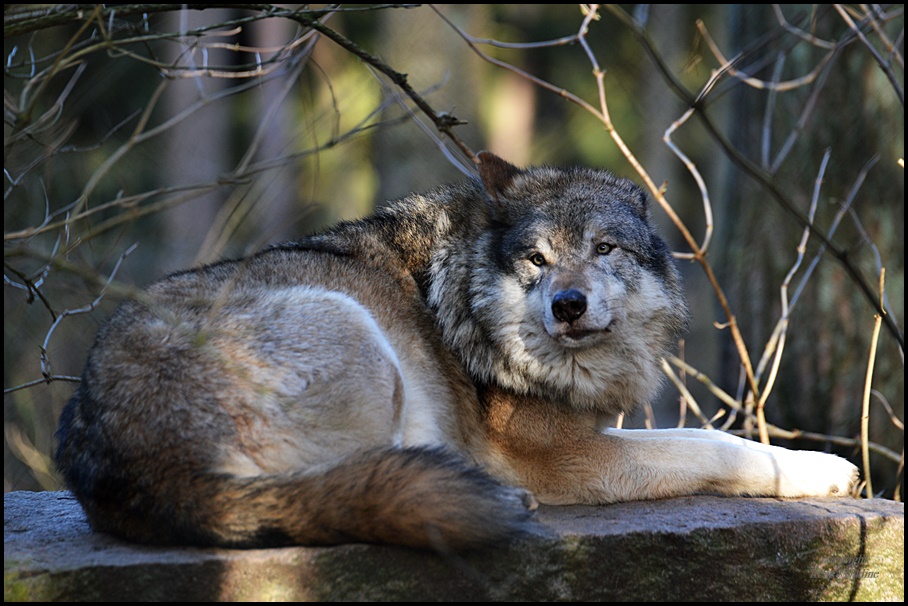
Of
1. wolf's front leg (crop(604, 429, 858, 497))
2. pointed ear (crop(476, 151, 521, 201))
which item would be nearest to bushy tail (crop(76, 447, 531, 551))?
wolf's front leg (crop(604, 429, 858, 497))

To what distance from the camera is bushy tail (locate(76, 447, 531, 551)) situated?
9.43 feet

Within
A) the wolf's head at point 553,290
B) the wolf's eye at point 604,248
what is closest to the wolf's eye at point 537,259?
the wolf's head at point 553,290

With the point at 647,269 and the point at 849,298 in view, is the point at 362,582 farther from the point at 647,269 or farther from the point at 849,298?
the point at 849,298

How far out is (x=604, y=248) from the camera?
410 cm

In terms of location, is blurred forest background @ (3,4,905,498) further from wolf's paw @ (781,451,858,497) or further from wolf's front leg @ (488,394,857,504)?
wolf's front leg @ (488,394,857,504)

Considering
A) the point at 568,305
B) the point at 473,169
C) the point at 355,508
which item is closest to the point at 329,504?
the point at 355,508

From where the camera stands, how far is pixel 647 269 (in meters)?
4.21

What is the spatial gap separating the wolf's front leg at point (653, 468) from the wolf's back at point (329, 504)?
31.2 inches

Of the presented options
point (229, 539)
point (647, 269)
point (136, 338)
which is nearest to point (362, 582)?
point (229, 539)

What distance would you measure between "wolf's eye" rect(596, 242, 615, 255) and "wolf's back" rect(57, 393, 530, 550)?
141 cm

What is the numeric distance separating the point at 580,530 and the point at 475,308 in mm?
1272

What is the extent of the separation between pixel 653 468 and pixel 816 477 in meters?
0.72

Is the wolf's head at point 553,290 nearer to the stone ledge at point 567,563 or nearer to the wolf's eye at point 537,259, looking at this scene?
the wolf's eye at point 537,259

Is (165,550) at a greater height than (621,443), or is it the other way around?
(621,443)
